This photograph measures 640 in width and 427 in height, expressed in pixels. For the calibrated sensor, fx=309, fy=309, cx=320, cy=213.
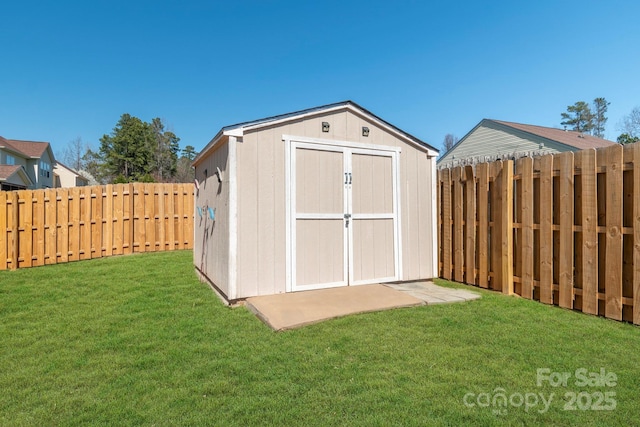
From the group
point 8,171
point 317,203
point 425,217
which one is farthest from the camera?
point 8,171

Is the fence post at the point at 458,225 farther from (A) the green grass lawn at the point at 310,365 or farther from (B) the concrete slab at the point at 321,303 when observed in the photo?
(B) the concrete slab at the point at 321,303

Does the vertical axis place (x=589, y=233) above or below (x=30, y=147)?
below

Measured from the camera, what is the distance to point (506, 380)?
216 centimetres

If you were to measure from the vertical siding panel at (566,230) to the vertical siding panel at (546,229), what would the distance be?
129 millimetres

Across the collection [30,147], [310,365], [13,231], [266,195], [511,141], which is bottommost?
[310,365]

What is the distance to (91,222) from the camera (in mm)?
7781

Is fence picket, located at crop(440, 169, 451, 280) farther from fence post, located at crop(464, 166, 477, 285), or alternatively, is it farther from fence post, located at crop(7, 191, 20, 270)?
fence post, located at crop(7, 191, 20, 270)

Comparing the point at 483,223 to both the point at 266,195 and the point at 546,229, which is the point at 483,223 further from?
the point at 266,195

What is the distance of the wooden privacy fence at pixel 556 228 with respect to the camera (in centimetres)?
330

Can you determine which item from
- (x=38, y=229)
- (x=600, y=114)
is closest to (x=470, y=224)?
(x=38, y=229)

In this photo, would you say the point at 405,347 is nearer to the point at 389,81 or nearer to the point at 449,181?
the point at 449,181

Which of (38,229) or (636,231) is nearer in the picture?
(636,231)

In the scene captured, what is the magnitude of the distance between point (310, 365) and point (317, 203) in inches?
98.3

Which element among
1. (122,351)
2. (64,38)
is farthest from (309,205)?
(64,38)
